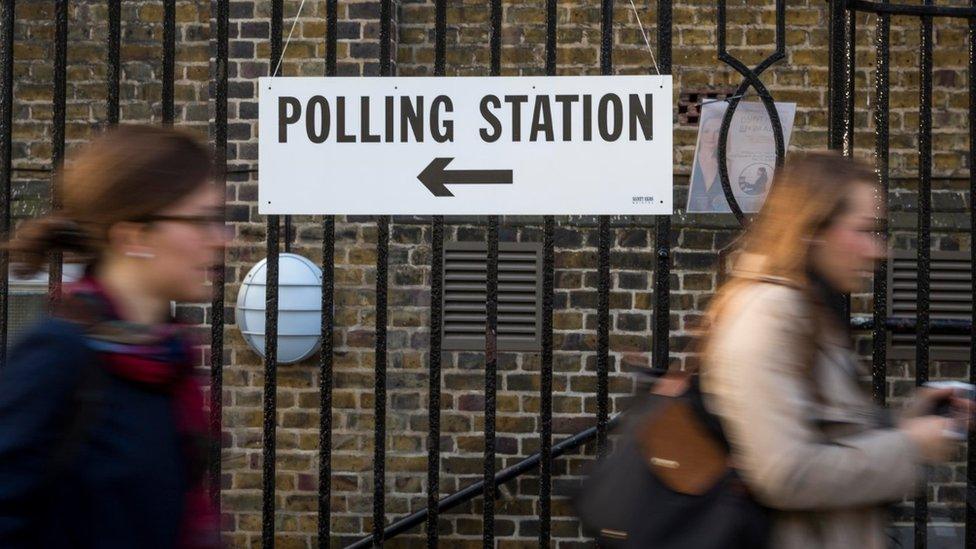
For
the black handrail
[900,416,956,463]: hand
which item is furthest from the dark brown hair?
the black handrail

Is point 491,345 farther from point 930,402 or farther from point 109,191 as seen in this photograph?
point 109,191

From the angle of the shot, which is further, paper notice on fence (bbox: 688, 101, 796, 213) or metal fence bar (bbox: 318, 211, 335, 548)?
paper notice on fence (bbox: 688, 101, 796, 213)

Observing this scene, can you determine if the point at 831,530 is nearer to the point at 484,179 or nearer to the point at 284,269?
the point at 484,179

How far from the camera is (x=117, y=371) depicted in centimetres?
164

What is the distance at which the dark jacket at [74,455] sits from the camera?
1569 millimetres

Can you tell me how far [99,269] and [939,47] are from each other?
191 inches

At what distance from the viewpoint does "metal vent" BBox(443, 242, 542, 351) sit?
566cm

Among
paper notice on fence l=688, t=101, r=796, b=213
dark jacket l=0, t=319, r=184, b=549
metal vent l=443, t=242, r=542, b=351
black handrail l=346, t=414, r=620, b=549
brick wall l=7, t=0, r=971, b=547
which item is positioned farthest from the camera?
metal vent l=443, t=242, r=542, b=351

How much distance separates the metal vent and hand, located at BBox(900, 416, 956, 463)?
12.3 feet

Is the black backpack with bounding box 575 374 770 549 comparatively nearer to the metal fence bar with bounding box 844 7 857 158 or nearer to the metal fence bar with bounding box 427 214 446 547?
the metal fence bar with bounding box 427 214 446 547

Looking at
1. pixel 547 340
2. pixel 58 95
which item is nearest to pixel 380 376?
pixel 547 340

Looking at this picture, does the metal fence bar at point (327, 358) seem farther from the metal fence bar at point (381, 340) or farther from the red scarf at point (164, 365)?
the red scarf at point (164, 365)

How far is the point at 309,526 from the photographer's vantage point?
5.43 meters

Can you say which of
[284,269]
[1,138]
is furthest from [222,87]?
[284,269]
